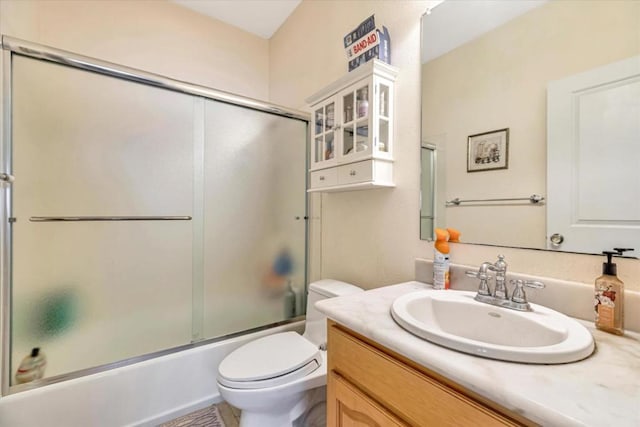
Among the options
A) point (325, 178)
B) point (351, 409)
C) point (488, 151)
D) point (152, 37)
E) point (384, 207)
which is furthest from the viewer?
point (152, 37)

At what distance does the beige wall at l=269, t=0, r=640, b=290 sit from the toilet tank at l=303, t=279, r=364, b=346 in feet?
0.39

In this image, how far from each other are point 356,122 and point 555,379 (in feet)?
3.58

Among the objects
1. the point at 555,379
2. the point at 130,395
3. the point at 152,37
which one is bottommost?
the point at 130,395

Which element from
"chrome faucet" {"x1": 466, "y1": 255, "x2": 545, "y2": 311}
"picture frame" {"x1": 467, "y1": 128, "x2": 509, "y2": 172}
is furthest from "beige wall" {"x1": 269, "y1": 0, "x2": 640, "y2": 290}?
"picture frame" {"x1": 467, "y1": 128, "x2": 509, "y2": 172}

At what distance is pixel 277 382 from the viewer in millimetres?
1085

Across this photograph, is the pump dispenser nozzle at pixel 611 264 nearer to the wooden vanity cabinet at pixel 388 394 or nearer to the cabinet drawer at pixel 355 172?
the wooden vanity cabinet at pixel 388 394

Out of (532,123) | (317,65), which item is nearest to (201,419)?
(532,123)

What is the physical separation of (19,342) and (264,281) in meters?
1.11

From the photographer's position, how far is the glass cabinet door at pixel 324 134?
1417 millimetres

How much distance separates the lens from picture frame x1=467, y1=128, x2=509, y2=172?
0.94 meters

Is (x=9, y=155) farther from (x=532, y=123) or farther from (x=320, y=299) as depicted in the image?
(x=532, y=123)

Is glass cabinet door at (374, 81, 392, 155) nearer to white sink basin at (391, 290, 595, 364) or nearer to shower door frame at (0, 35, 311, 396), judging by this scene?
white sink basin at (391, 290, 595, 364)

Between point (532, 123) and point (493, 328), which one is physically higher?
point (532, 123)

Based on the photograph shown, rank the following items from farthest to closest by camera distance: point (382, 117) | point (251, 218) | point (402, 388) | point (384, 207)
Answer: point (251, 218)
point (384, 207)
point (382, 117)
point (402, 388)
